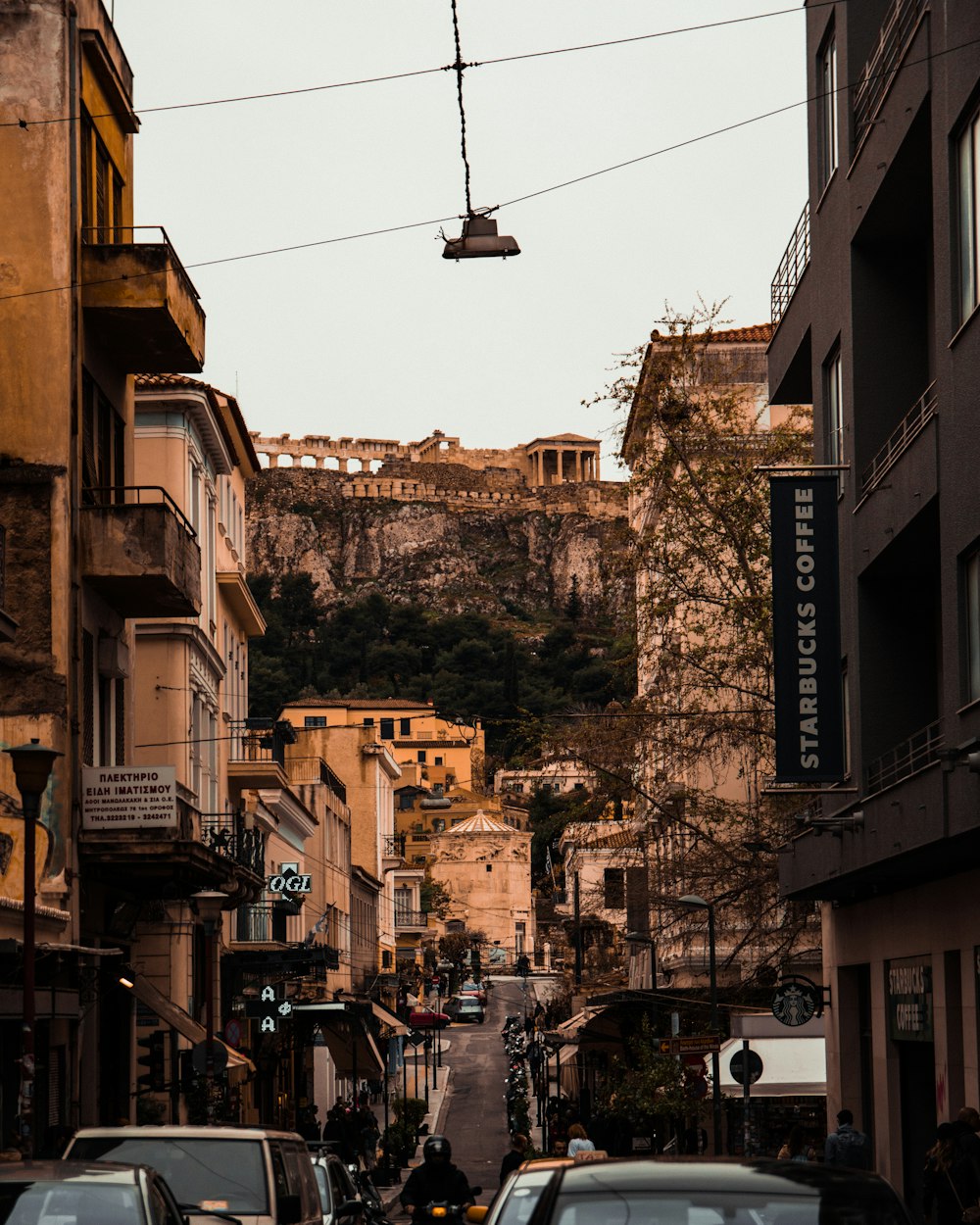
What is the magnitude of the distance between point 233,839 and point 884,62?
59.6 ft

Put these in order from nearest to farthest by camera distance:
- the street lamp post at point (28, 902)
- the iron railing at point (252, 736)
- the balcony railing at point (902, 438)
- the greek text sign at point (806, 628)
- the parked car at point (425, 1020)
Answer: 1. the street lamp post at point (28, 902)
2. the balcony railing at point (902, 438)
3. the greek text sign at point (806, 628)
4. the iron railing at point (252, 736)
5. the parked car at point (425, 1020)

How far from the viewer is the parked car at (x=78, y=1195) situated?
30.0ft

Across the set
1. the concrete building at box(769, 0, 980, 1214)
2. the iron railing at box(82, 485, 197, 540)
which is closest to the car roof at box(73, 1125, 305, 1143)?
the concrete building at box(769, 0, 980, 1214)

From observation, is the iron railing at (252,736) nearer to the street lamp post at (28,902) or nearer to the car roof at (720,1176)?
the street lamp post at (28,902)

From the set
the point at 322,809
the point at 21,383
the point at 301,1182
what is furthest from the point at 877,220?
the point at 322,809

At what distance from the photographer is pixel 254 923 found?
50094mm

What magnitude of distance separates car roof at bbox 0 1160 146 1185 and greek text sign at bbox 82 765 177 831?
568 inches

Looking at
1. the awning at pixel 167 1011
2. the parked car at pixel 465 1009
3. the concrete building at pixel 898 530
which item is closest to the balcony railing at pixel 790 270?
the concrete building at pixel 898 530

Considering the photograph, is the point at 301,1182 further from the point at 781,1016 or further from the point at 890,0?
the point at 890,0

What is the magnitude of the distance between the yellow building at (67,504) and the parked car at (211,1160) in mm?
9235

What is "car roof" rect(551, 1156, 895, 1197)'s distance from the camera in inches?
288

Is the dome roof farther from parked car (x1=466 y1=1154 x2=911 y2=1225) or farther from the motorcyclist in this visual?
parked car (x1=466 y1=1154 x2=911 y2=1225)

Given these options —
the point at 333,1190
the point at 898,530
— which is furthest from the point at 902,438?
the point at 333,1190

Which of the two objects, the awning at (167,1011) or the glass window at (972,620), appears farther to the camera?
the awning at (167,1011)
